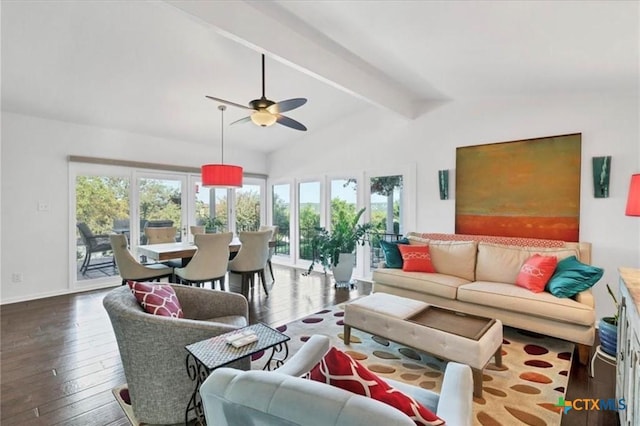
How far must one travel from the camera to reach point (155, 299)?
1950mm

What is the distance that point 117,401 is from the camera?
83.5 inches

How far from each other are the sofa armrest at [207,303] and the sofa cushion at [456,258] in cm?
265

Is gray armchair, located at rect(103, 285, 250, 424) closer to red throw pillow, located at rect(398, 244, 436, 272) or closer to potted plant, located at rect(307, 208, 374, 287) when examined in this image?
red throw pillow, located at rect(398, 244, 436, 272)

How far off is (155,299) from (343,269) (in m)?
3.42

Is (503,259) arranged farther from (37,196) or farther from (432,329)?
(37,196)

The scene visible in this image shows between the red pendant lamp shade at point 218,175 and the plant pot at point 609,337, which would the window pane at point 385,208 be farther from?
the plant pot at point 609,337

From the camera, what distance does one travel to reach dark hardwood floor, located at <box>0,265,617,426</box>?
200 centimetres

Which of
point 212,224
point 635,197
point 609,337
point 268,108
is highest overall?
point 268,108

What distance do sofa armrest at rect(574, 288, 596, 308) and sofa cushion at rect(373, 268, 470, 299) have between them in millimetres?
1017

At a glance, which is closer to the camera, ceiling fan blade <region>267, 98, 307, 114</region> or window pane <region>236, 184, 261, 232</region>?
ceiling fan blade <region>267, 98, 307, 114</region>

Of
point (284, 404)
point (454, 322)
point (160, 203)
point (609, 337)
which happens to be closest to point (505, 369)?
point (454, 322)

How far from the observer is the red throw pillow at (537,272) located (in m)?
3.12

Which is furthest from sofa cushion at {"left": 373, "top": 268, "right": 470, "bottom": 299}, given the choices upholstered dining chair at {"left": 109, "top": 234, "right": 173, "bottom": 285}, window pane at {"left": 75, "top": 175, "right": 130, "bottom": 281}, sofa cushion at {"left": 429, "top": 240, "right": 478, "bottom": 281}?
window pane at {"left": 75, "top": 175, "right": 130, "bottom": 281}

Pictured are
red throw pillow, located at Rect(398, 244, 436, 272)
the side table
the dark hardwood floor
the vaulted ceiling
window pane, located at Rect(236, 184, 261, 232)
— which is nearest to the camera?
the side table
